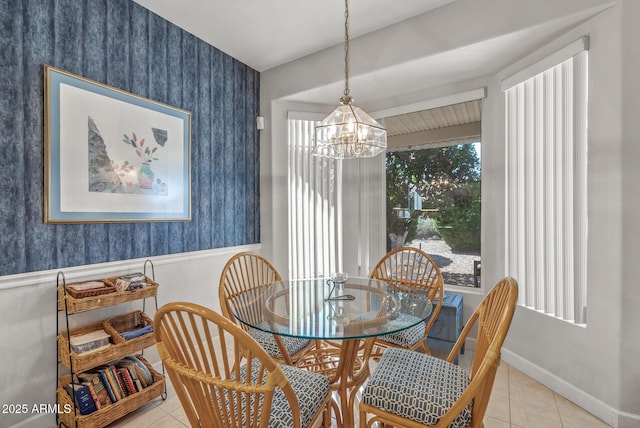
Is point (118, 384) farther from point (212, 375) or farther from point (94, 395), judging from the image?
point (212, 375)

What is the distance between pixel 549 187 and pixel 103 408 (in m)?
3.32

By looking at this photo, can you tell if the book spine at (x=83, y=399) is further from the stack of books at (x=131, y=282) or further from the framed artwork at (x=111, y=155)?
the framed artwork at (x=111, y=155)

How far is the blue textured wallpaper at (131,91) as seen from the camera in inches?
69.6

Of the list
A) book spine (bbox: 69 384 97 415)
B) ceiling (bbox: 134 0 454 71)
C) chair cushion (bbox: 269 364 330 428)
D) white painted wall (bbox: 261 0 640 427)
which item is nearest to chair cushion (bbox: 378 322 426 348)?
chair cushion (bbox: 269 364 330 428)

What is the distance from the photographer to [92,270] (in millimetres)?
2084

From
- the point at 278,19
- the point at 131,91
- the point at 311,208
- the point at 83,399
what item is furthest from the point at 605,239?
the point at 131,91

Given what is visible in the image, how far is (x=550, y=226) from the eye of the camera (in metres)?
2.34

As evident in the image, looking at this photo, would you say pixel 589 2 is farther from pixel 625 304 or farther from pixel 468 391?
pixel 468 391

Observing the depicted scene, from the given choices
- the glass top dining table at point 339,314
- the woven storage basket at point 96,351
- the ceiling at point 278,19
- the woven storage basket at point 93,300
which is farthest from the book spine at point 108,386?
the ceiling at point 278,19

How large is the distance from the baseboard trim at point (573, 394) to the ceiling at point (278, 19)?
2908 millimetres

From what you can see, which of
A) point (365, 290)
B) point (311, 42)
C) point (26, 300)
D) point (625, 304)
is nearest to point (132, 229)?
point (26, 300)

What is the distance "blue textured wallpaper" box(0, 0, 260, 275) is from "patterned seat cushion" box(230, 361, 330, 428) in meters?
1.51

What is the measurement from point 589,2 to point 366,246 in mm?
2602

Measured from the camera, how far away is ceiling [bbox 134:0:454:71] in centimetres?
242
